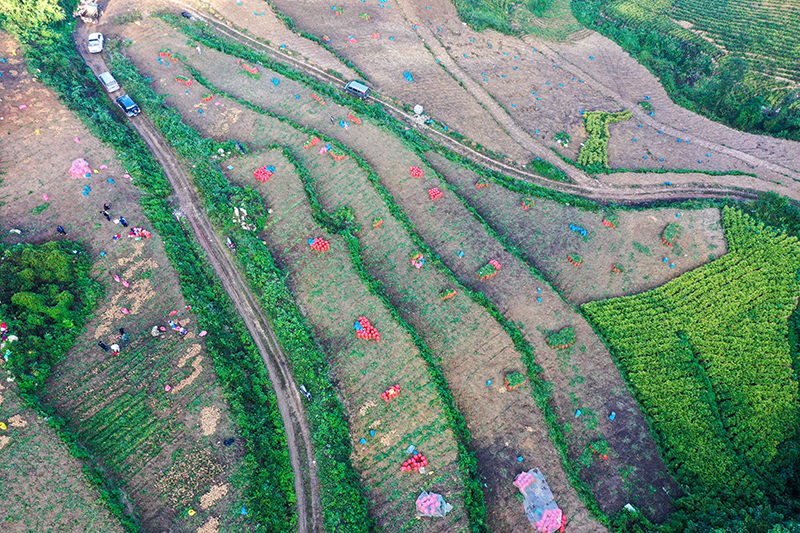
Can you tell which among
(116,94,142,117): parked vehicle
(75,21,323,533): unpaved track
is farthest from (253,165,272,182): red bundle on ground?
(116,94,142,117): parked vehicle

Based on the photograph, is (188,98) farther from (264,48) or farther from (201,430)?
(201,430)

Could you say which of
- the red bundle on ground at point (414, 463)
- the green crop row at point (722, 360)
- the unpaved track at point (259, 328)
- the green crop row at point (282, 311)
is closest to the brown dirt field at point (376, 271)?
the green crop row at point (282, 311)

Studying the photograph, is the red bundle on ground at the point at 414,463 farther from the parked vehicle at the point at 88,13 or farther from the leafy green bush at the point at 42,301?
the parked vehicle at the point at 88,13

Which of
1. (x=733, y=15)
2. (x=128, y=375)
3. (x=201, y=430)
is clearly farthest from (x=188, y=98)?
(x=733, y=15)

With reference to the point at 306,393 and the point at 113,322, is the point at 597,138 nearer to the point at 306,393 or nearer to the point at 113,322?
the point at 306,393

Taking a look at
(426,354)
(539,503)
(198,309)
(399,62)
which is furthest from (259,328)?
(399,62)
